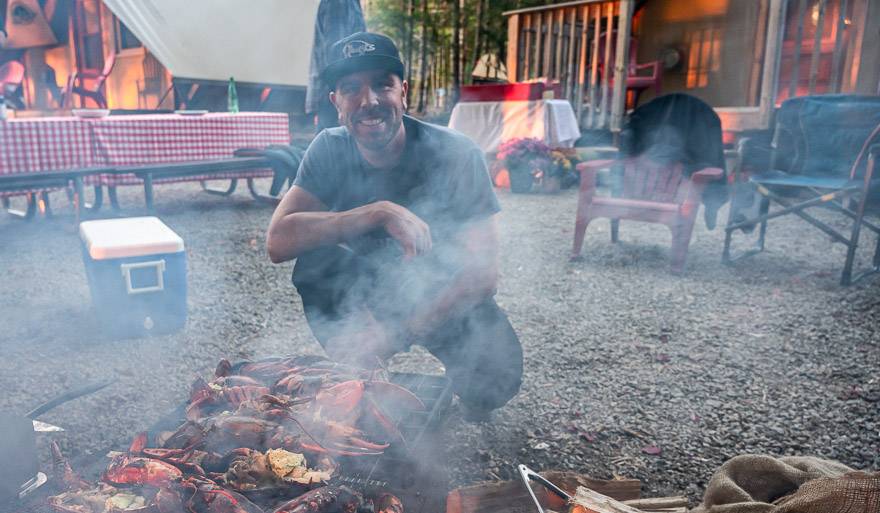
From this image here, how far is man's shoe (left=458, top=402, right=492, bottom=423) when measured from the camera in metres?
2.56

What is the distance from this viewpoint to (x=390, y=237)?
2.46 meters

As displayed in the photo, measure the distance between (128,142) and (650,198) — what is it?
17.9ft

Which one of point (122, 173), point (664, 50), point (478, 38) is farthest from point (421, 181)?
point (478, 38)

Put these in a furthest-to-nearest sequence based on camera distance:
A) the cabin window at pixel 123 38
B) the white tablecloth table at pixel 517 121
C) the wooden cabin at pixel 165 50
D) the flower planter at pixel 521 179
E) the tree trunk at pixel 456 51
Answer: the tree trunk at pixel 456 51
the cabin window at pixel 123 38
the wooden cabin at pixel 165 50
the white tablecloth table at pixel 517 121
the flower planter at pixel 521 179

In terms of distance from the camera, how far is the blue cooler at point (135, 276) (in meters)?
3.22

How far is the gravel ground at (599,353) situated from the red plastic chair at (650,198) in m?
0.32

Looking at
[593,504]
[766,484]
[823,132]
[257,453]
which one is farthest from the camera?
[823,132]

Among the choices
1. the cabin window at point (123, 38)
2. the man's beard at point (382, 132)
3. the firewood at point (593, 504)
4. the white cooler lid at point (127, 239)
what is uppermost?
the cabin window at point (123, 38)

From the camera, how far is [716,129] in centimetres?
512

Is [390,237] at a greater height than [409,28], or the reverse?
[409,28]

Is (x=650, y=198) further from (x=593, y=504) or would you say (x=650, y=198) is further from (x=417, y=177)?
(x=593, y=504)

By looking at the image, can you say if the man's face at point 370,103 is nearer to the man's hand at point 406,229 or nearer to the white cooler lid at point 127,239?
the man's hand at point 406,229

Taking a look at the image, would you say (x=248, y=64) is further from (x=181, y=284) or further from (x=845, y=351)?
(x=845, y=351)

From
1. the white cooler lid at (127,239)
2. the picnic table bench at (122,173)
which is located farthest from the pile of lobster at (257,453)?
the picnic table bench at (122,173)
